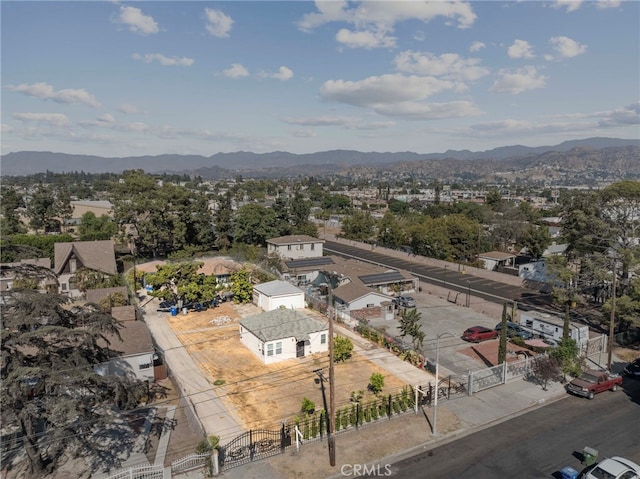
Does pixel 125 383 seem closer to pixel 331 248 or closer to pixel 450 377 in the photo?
pixel 450 377

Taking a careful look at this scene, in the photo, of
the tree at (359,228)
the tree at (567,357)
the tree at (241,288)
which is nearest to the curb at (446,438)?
the tree at (567,357)

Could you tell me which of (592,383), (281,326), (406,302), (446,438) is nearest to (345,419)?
(446,438)

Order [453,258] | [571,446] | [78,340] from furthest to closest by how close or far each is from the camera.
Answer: [453,258], [571,446], [78,340]

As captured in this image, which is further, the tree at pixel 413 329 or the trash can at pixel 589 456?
the tree at pixel 413 329

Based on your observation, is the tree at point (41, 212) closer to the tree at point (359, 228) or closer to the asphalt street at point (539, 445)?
the tree at point (359, 228)

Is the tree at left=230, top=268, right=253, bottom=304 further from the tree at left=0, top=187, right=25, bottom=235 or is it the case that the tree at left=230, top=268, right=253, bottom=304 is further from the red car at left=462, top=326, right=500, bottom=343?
the tree at left=0, top=187, right=25, bottom=235

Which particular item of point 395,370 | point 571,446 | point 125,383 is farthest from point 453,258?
point 125,383
